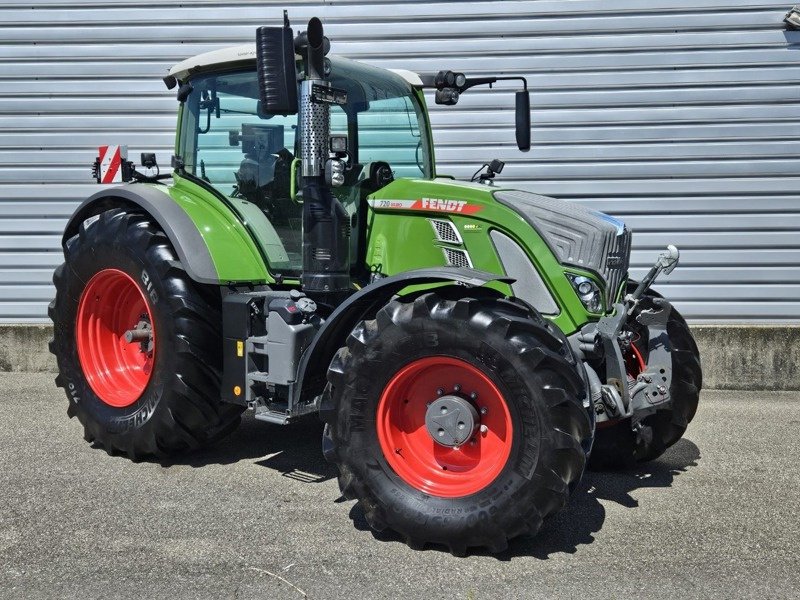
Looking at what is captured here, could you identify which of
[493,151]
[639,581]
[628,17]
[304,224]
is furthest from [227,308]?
[628,17]

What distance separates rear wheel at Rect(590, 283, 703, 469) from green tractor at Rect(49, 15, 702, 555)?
0.04 feet

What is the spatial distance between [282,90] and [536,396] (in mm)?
1839

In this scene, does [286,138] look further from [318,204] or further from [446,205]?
[446,205]

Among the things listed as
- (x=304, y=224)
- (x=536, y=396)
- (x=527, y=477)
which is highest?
(x=304, y=224)

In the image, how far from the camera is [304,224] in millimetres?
4926

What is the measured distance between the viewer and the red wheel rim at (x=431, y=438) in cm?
410

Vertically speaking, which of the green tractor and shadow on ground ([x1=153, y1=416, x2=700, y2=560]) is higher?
the green tractor

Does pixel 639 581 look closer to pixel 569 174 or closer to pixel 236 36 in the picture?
pixel 569 174

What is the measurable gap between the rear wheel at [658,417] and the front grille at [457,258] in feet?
3.42

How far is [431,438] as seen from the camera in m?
4.33

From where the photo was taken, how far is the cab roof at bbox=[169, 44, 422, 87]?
5.26m

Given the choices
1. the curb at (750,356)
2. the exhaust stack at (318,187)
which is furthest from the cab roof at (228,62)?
the curb at (750,356)

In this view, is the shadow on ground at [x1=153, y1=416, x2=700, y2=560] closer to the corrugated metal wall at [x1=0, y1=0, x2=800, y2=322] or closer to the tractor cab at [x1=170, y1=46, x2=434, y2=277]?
the tractor cab at [x1=170, y1=46, x2=434, y2=277]

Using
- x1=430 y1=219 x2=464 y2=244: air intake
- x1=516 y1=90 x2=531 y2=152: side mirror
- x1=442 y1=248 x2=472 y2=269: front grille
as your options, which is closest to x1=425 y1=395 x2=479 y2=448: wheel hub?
x1=442 y1=248 x2=472 y2=269: front grille
